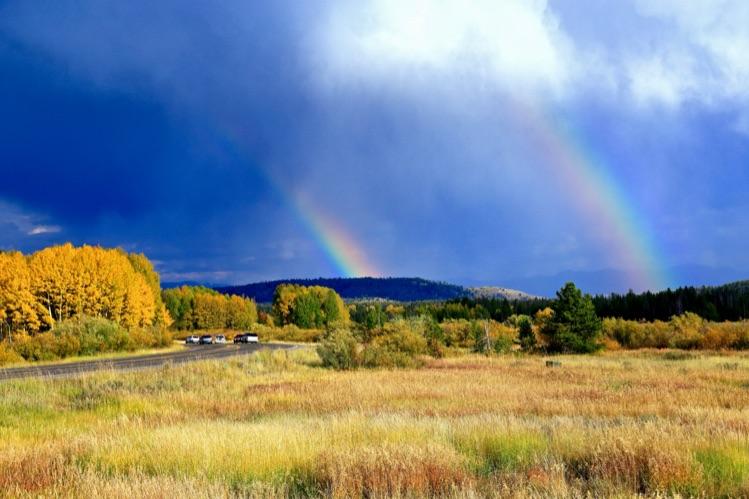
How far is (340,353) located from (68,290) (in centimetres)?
4821

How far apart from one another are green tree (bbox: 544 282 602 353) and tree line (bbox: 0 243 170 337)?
44.1m

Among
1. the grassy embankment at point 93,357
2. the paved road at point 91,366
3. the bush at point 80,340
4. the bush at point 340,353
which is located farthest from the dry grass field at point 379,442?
the bush at point 80,340

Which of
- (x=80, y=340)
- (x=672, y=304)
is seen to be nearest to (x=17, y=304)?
(x=80, y=340)

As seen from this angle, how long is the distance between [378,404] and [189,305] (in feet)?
412

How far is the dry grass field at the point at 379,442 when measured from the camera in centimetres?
637

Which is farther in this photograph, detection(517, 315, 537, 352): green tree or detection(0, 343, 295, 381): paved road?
detection(517, 315, 537, 352): green tree

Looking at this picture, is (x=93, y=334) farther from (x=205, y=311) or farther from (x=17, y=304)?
(x=205, y=311)

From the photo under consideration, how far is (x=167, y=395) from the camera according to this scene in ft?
56.6

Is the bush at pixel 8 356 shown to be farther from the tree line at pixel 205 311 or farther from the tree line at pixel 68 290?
the tree line at pixel 205 311

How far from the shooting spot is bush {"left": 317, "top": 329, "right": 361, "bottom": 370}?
29.2 m

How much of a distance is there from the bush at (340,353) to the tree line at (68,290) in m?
37.6

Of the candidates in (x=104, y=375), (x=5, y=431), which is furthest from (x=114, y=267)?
(x=5, y=431)

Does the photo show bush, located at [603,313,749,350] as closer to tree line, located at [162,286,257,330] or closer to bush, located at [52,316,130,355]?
bush, located at [52,316,130,355]

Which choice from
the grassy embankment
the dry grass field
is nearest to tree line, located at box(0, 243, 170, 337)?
the grassy embankment
